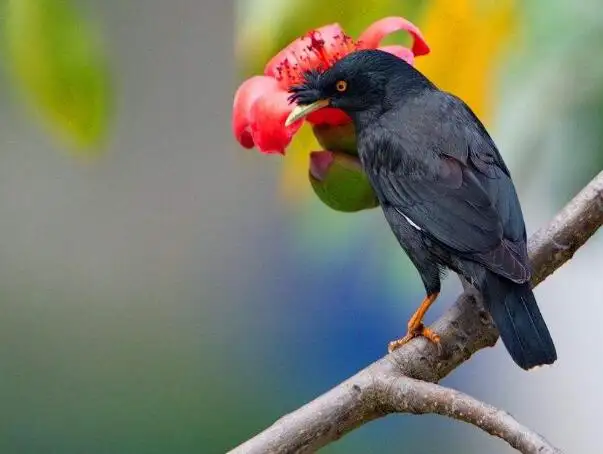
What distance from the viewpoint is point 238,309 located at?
4.11 ft

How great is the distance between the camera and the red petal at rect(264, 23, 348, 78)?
1.08m

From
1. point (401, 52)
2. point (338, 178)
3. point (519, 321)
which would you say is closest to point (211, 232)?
point (338, 178)

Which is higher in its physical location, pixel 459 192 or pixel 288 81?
pixel 288 81

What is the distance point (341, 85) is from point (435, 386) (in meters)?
0.42

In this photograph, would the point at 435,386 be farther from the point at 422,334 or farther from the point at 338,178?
the point at 338,178

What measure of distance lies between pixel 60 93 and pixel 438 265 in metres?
0.59

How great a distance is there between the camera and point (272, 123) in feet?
3.20

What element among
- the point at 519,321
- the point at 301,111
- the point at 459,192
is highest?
the point at 301,111

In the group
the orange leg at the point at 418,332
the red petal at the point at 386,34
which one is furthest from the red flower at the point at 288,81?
the orange leg at the point at 418,332

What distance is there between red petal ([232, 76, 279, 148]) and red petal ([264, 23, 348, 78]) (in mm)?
45

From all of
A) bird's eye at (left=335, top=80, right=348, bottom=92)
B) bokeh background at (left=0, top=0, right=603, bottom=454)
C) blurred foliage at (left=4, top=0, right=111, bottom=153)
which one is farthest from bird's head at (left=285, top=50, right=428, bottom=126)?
blurred foliage at (left=4, top=0, right=111, bottom=153)

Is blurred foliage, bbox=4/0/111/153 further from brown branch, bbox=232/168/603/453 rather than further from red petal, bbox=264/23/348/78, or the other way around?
brown branch, bbox=232/168/603/453

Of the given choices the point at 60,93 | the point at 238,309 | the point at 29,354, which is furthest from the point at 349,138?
the point at 29,354

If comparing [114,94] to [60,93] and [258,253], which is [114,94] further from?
[258,253]
